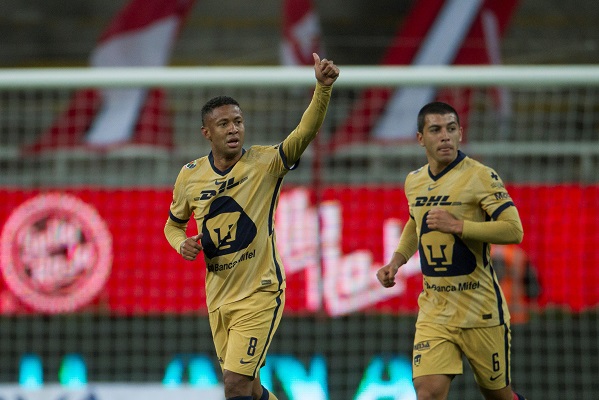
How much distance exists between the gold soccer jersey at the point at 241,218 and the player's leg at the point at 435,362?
85 cm

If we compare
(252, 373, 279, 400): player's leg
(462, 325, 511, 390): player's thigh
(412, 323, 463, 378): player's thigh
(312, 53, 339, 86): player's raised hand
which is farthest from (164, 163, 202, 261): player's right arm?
(462, 325, 511, 390): player's thigh

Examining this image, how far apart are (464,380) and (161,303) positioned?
286 centimetres

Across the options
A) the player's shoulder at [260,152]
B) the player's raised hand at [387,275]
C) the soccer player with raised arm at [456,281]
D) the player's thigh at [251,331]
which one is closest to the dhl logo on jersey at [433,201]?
the soccer player with raised arm at [456,281]

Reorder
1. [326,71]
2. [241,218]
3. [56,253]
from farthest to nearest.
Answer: [56,253] < [241,218] < [326,71]

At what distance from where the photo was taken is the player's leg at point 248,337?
4781mm

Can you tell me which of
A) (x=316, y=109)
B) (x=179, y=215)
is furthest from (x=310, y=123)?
(x=179, y=215)

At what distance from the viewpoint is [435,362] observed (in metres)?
4.86

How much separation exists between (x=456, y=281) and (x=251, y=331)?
1.15 meters

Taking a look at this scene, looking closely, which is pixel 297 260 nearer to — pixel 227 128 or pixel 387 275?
pixel 387 275

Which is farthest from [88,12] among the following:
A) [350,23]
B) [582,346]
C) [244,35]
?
[582,346]

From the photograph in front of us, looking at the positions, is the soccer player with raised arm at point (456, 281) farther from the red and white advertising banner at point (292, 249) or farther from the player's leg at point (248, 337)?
the red and white advertising banner at point (292, 249)

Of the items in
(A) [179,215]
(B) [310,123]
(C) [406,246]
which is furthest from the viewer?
(C) [406,246]

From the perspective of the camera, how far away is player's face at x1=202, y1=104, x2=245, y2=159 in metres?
4.92

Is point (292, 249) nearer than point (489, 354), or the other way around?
point (489, 354)
